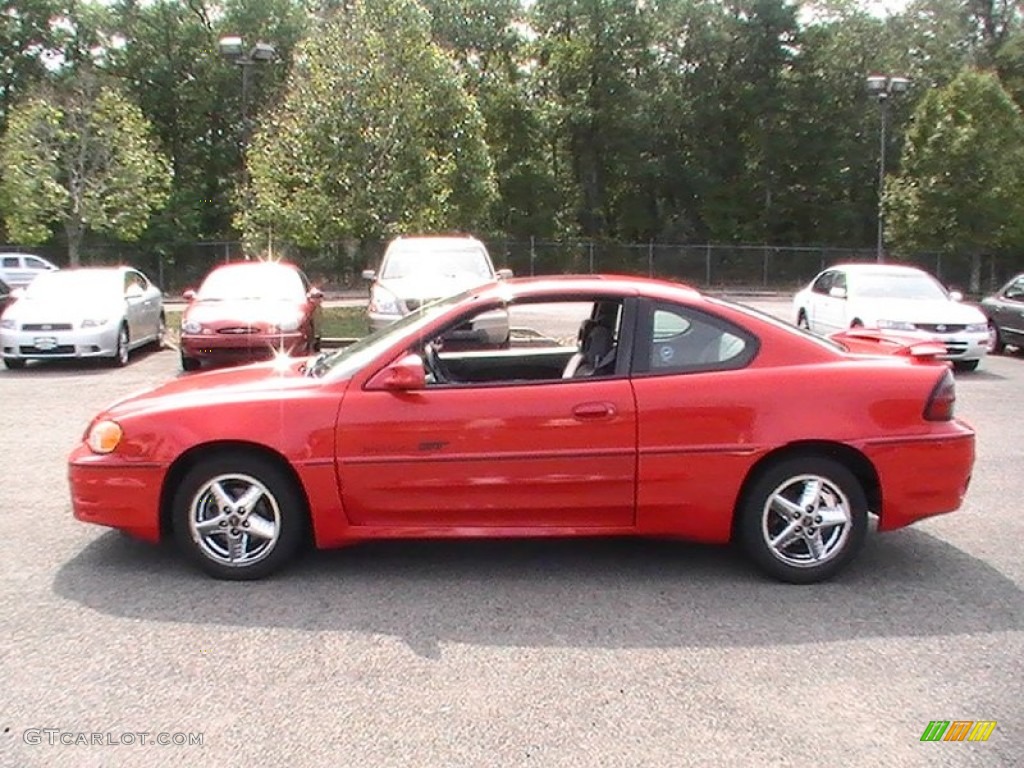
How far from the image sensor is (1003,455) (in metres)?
8.55

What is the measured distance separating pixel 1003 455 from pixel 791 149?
144ft

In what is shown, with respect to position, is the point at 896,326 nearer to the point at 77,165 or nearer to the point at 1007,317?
the point at 1007,317

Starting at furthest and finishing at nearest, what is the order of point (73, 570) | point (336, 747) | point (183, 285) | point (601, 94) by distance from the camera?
point (601, 94) → point (183, 285) → point (73, 570) → point (336, 747)

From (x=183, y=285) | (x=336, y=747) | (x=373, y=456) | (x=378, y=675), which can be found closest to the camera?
(x=336, y=747)

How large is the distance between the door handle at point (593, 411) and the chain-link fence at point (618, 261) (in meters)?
33.2

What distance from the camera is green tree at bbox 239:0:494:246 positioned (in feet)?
73.7

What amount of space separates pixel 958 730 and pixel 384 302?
37.9 ft

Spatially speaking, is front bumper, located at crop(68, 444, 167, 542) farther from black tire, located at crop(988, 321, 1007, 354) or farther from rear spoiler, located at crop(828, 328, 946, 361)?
black tire, located at crop(988, 321, 1007, 354)

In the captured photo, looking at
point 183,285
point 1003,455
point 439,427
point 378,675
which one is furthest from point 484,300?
point 183,285

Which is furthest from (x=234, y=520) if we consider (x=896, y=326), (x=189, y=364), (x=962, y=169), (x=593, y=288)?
(x=962, y=169)

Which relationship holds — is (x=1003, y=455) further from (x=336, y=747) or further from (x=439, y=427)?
(x=336, y=747)

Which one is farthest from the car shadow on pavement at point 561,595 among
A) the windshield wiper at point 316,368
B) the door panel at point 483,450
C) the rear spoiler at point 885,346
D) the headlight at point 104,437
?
the rear spoiler at point 885,346

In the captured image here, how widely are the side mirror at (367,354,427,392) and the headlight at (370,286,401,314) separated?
912cm

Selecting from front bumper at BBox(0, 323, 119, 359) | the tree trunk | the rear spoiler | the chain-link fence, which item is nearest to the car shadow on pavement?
the rear spoiler
